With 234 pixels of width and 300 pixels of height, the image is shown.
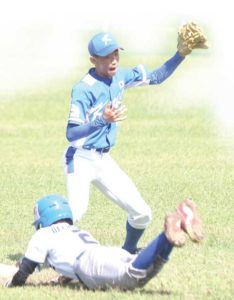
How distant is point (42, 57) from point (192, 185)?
15.2 m

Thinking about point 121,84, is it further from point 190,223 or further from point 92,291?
point 190,223

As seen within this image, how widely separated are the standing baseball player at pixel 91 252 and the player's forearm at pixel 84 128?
891 millimetres

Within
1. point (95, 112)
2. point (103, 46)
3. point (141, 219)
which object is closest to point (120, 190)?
point (141, 219)

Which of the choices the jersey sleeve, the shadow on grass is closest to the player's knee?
the shadow on grass

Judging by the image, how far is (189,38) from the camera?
1034 centimetres

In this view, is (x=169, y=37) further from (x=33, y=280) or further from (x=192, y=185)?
(x=33, y=280)

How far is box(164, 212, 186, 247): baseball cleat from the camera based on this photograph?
7426 mm

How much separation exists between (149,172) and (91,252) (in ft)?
28.0

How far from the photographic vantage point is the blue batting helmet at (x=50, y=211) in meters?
8.48

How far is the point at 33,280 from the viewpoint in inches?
352

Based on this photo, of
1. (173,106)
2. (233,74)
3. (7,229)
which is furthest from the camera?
(173,106)

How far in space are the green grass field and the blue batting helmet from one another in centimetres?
53

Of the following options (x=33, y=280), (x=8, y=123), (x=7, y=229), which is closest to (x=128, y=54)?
(x=8, y=123)

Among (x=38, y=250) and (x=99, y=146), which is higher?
(x=38, y=250)
